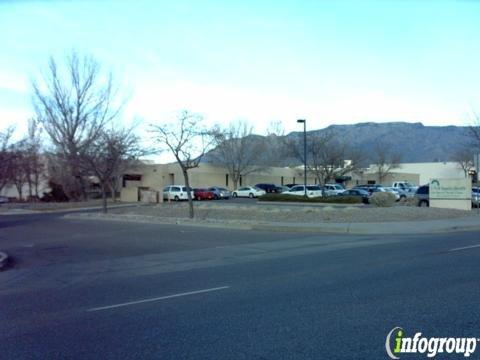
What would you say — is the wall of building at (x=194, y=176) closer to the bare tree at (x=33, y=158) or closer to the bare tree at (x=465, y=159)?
the bare tree at (x=33, y=158)

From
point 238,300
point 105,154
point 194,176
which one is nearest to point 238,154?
point 194,176

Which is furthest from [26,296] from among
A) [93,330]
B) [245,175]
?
[245,175]

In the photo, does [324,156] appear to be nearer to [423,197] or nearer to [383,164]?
[423,197]

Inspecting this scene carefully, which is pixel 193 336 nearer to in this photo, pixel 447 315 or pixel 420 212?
pixel 447 315

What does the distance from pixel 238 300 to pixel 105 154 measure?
31.9 metres

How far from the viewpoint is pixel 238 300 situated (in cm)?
876

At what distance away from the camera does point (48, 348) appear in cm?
649

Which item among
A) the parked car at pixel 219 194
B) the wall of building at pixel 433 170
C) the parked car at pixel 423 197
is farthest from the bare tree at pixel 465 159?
the parked car at pixel 423 197

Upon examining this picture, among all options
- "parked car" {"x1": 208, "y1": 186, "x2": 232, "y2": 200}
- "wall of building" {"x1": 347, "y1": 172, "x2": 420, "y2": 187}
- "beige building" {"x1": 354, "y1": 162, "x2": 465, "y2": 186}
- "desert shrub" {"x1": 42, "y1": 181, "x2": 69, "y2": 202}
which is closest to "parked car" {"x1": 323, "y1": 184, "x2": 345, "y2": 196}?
"parked car" {"x1": 208, "y1": 186, "x2": 232, "y2": 200}

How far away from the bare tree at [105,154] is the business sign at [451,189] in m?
20.7

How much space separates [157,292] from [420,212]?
20.3 m

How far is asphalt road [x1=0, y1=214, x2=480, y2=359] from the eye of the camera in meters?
6.36

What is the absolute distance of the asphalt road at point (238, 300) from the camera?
6355 mm

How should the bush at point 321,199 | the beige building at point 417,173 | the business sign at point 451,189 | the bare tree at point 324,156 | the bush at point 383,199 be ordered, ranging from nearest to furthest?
the business sign at point 451,189 < the bush at point 383,199 < the bush at point 321,199 < the bare tree at point 324,156 < the beige building at point 417,173
